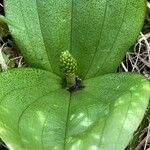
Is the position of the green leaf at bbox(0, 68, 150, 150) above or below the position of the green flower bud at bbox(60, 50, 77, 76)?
below

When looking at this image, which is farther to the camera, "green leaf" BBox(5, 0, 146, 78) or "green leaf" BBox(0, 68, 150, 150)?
"green leaf" BBox(5, 0, 146, 78)

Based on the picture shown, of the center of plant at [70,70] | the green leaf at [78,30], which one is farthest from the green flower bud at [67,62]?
the green leaf at [78,30]

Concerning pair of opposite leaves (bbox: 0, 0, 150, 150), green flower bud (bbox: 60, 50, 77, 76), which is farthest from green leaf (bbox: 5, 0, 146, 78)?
green flower bud (bbox: 60, 50, 77, 76)

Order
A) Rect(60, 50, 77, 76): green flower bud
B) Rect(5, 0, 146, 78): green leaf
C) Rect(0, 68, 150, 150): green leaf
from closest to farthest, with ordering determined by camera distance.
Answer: Rect(0, 68, 150, 150): green leaf → Rect(60, 50, 77, 76): green flower bud → Rect(5, 0, 146, 78): green leaf

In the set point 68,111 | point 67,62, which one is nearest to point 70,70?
point 67,62

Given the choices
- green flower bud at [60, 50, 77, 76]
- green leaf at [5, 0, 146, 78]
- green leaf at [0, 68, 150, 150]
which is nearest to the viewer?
green leaf at [0, 68, 150, 150]

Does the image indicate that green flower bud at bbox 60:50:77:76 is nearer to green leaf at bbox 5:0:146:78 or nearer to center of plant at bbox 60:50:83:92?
center of plant at bbox 60:50:83:92

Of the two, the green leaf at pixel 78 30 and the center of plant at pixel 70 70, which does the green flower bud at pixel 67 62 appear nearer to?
the center of plant at pixel 70 70
